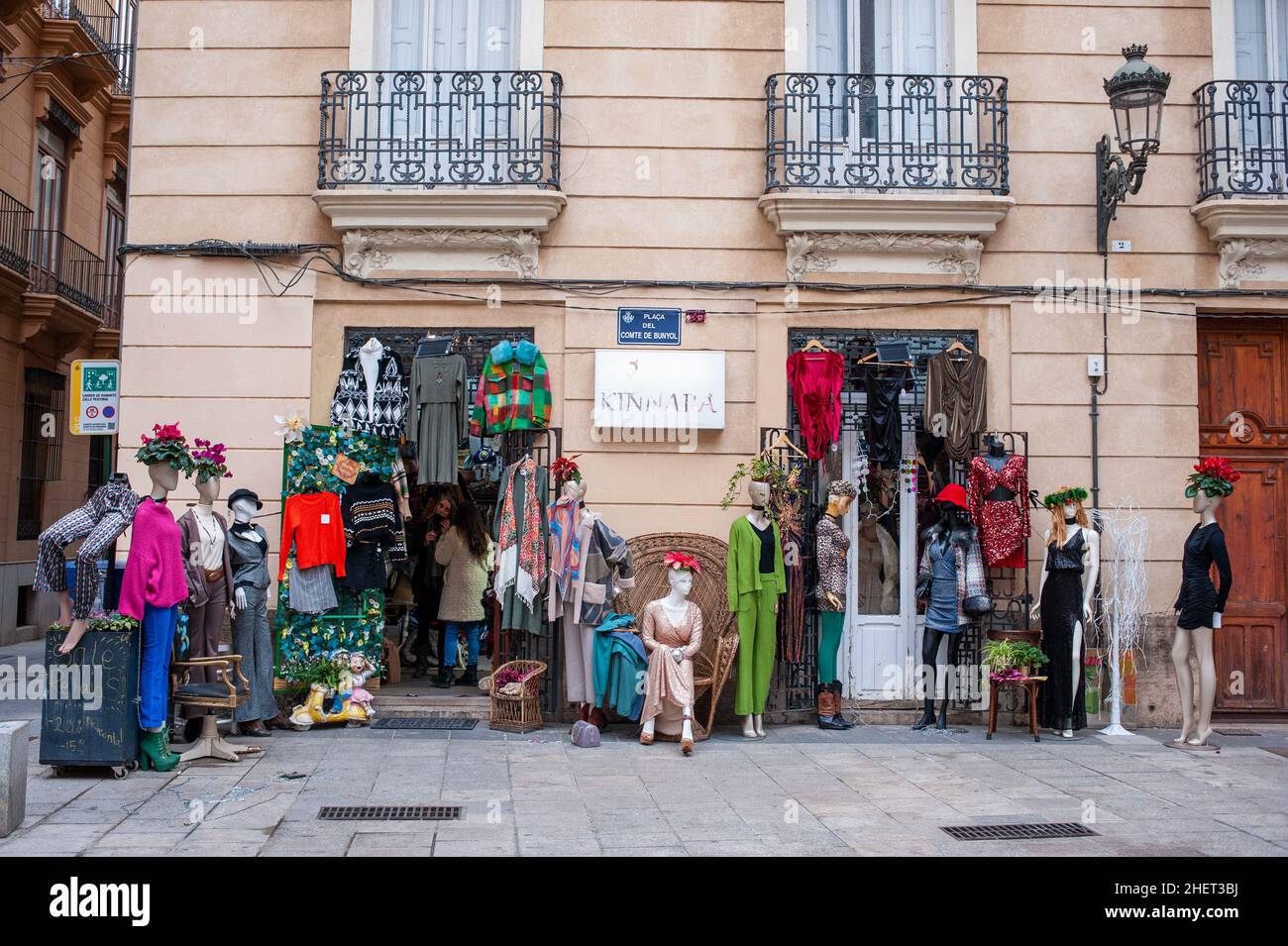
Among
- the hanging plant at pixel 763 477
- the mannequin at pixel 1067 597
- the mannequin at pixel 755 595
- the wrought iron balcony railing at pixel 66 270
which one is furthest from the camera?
the wrought iron balcony railing at pixel 66 270

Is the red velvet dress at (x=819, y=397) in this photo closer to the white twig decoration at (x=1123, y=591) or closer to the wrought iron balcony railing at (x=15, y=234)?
the white twig decoration at (x=1123, y=591)

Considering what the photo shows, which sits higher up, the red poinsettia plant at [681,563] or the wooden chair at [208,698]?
the red poinsettia plant at [681,563]

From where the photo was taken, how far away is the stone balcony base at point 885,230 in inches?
380

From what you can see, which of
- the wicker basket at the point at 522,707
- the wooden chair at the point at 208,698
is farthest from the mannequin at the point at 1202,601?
the wooden chair at the point at 208,698

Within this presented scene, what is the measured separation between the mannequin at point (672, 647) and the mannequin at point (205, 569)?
Result: 10.6 feet

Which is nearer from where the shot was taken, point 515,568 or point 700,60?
point 515,568

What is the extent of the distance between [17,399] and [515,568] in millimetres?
10885

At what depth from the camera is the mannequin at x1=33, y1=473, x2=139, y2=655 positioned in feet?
23.3

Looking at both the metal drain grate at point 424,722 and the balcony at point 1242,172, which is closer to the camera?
the metal drain grate at point 424,722

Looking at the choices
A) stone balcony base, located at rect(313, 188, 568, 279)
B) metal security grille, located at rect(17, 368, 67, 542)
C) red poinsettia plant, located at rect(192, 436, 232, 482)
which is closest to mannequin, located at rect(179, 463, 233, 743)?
red poinsettia plant, located at rect(192, 436, 232, 482)

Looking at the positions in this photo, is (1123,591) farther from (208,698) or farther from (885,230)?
(208,698)
